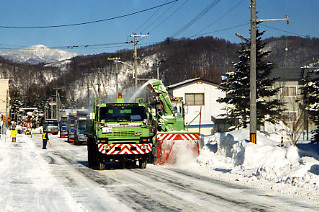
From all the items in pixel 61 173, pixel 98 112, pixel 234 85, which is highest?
pixel 234 85

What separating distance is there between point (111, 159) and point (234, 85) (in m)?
21.5

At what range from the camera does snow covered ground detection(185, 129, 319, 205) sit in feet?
36.2

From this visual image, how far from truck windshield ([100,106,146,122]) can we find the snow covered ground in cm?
292

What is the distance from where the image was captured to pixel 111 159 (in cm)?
1605

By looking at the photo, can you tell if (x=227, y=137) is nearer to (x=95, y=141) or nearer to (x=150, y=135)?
(x=150, y=135)

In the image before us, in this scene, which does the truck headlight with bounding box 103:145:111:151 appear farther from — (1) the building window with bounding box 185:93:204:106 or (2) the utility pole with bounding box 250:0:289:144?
(1) the building window with bounding box 185:93:204:106

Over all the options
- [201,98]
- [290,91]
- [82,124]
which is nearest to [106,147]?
[82,124]

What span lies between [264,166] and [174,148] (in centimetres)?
550

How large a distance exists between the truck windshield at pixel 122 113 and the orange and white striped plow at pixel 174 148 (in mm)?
1830

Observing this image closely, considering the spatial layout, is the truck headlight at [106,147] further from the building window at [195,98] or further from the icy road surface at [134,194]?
the building window at [195,98]

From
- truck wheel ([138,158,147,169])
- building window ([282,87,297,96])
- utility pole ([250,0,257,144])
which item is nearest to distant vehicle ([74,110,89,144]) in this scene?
utility pole ([250,0,257,144])

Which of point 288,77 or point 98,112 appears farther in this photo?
point 288,77

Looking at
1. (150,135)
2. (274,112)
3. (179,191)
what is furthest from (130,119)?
(274,112)

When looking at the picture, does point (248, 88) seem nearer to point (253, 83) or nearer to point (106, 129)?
point (253, 83)
